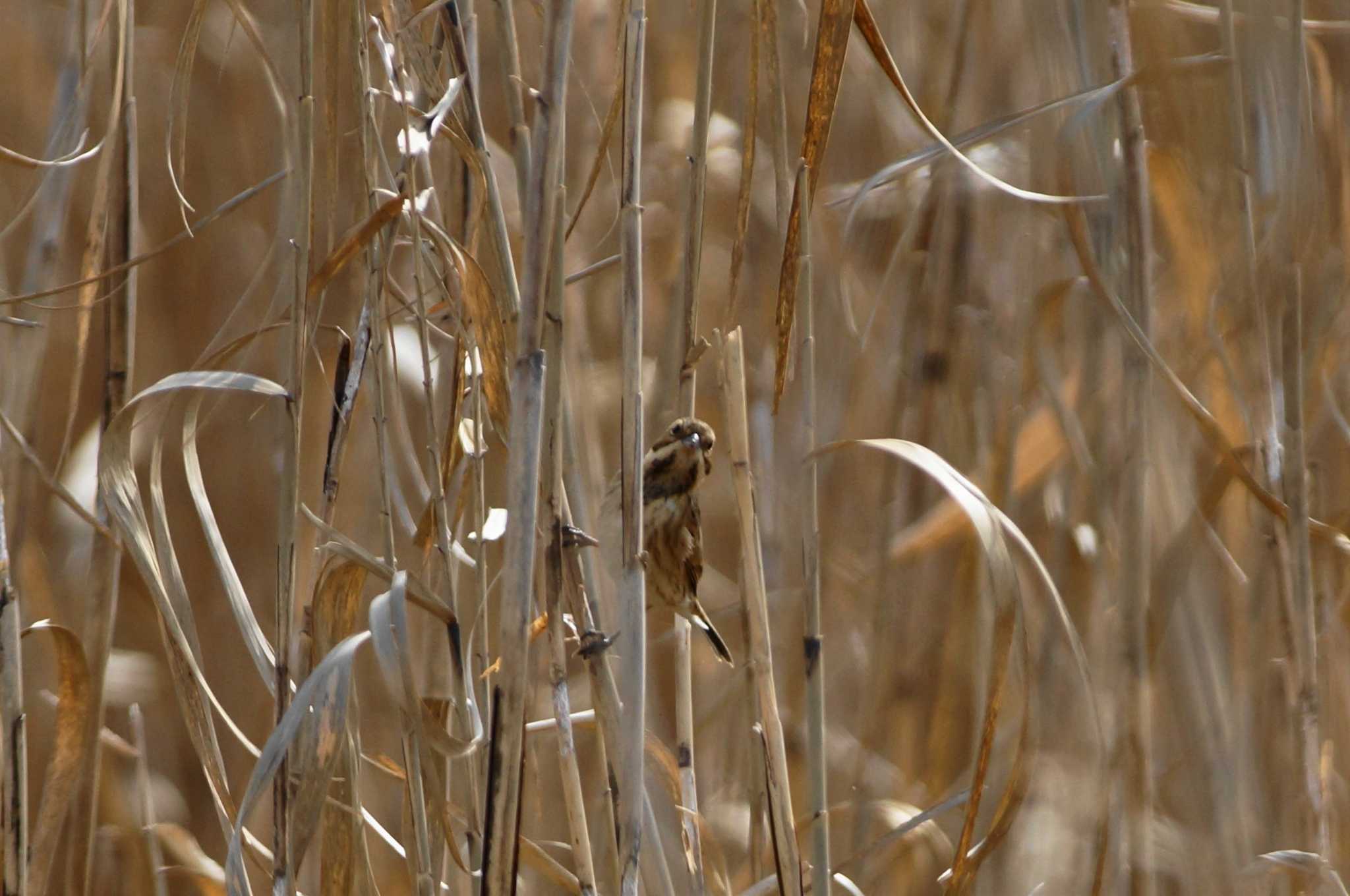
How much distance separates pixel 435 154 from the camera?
1919 millimetres

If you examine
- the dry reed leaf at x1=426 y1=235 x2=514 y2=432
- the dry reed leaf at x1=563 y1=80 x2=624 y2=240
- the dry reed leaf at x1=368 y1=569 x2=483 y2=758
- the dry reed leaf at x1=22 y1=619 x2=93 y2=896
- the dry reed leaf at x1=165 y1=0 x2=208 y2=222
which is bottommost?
the dry reed leaf at x1=22 y1=619 x2=93 y2=896

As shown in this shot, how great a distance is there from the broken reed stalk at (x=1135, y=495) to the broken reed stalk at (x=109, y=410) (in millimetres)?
1106

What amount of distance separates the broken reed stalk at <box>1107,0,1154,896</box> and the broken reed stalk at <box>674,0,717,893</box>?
543mm

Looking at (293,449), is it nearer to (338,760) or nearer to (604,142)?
(338,760)

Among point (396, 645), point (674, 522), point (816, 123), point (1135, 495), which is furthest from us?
point (674, 522)

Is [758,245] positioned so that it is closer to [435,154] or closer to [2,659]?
[435,154]

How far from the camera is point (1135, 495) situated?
5.28ft

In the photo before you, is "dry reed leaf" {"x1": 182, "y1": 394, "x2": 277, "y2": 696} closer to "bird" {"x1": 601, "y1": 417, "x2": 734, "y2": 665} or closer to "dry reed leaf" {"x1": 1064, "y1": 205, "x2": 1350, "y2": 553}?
"bird" {"x1": 601, "y1": 417, "x2": 734, "y2": 665}

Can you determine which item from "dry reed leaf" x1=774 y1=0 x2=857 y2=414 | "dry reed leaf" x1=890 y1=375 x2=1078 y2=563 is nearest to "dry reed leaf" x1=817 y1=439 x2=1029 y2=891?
"dry reed leaf" x1=774 y1=0 x2=857 y2=414

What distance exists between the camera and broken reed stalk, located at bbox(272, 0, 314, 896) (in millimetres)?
1093

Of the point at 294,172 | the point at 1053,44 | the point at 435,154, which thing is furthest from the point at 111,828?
the point at 1053,44

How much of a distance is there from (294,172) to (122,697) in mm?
1304

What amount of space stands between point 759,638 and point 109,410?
83 cm

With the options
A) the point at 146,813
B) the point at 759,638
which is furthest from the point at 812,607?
the point at 146,813
